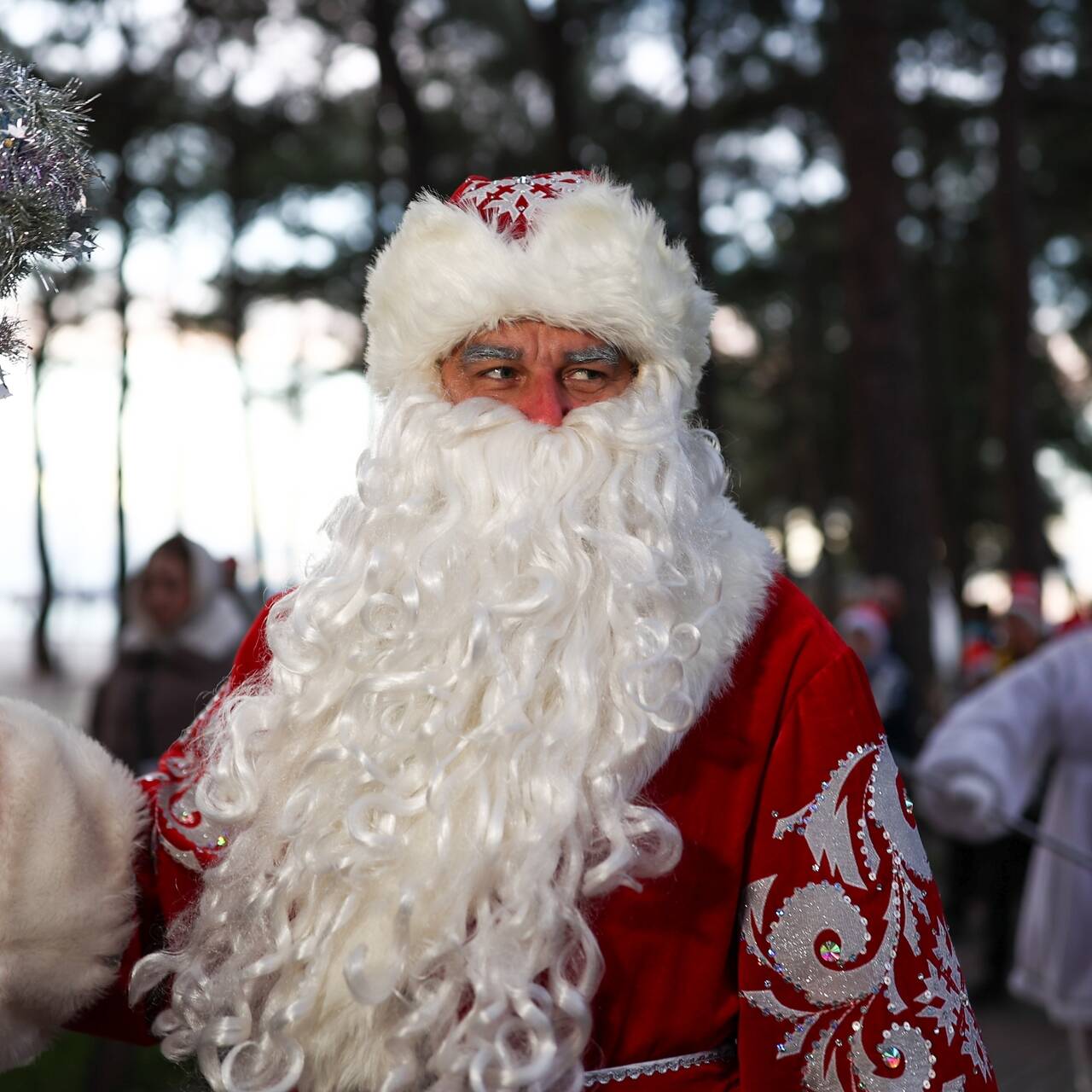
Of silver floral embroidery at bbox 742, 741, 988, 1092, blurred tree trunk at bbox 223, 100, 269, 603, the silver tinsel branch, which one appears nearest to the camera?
the silver tinsel branch

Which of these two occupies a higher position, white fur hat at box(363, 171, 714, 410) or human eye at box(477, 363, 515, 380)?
white fur hat at box(363, 171, 714, 410)

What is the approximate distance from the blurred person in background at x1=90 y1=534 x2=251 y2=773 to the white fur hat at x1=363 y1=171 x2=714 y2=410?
3.71 metres

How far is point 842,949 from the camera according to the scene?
87.7 inches

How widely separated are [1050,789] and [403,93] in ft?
33.0

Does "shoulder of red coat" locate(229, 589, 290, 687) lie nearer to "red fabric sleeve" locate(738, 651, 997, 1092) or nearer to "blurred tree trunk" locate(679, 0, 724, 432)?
"red fabric sleeve" locate(738, 651, 997, 1092)

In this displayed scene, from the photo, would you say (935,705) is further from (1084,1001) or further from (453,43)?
(453,43)

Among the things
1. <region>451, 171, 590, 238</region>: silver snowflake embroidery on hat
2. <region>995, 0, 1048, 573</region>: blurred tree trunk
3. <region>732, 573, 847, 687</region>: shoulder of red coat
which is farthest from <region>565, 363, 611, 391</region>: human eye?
<region>995, 0, 1048, 573</region>: blurred tree trunk

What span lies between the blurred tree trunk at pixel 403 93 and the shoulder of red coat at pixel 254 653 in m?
11.8

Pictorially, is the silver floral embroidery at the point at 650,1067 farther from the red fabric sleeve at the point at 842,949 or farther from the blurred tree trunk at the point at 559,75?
the blurred tree trunk at the point at 559,75

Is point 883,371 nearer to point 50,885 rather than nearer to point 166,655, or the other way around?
point 166,655

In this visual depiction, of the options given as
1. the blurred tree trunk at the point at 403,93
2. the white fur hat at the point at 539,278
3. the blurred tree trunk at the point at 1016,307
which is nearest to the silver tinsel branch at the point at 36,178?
the white fur hat at the point at 539,278

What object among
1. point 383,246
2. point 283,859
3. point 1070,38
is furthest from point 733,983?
point 1070,38

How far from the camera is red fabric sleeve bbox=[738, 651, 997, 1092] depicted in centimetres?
221

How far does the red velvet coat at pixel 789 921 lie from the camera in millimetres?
2221
